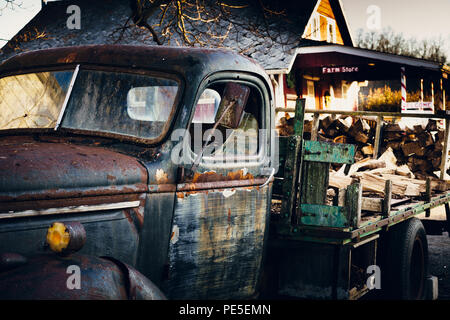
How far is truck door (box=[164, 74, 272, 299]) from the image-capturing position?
295 centimetres

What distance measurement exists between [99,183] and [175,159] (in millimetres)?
492

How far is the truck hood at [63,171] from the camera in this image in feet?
7.52

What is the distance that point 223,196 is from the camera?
3.17 meters

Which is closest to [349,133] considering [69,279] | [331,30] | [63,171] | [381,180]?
[381,180]

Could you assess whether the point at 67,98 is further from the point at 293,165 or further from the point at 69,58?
the point at 293,165

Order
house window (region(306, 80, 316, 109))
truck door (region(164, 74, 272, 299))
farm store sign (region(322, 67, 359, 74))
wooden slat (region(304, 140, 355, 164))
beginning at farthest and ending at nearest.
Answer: house window (region(306, 80, 316, 109)) → farm store sign (region(322, 67, 359, 74)) → wooden slat (region(304, 140, 355, 164)) → truck door (region(164, 74, 272, 299))

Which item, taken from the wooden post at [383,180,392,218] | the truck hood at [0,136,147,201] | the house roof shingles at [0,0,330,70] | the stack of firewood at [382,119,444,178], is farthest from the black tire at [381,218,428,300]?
the house roof shingles at [0,0,330,70]

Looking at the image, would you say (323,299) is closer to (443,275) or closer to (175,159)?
(175,159)

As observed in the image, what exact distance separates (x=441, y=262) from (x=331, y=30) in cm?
1850

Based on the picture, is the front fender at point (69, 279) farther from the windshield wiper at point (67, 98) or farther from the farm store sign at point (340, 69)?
the farm store sign at point (340, 69)

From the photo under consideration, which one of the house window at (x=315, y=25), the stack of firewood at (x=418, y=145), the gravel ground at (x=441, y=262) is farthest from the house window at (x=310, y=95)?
the gravel ground at (x=441, y=262)

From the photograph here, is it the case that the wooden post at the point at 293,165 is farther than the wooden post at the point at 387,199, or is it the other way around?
the wooden post at the point at 387,199

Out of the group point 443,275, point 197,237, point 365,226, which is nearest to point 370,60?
point 443,275

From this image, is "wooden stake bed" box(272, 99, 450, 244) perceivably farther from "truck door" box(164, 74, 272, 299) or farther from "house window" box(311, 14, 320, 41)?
"house window" box(311, 14, 320, 41)
